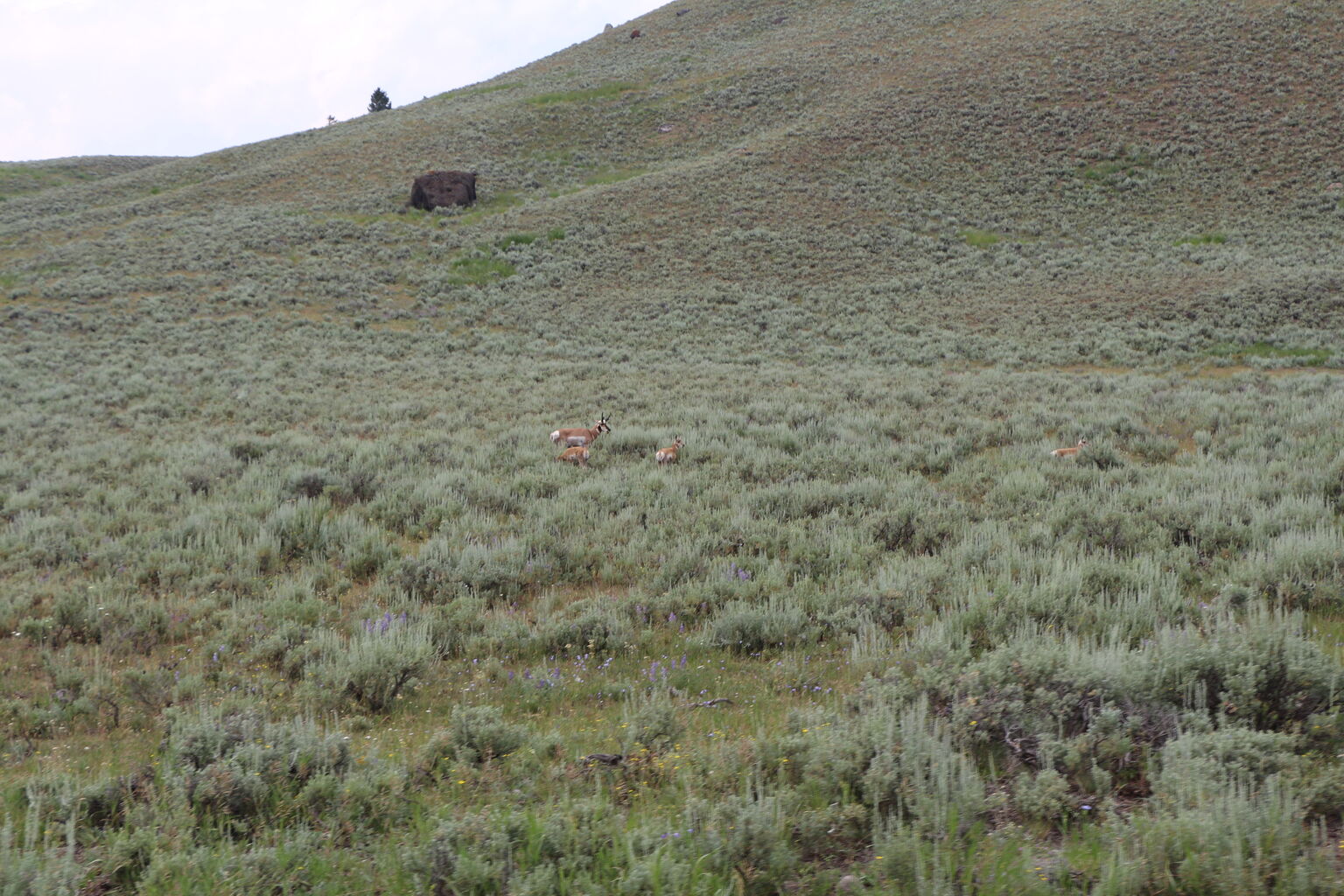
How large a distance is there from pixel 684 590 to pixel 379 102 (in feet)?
309

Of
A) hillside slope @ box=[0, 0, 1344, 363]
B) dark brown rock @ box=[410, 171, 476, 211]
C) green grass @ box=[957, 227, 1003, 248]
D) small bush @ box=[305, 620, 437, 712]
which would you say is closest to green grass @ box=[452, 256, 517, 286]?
hillside slope @ box=[0, 0, 1344, 363]

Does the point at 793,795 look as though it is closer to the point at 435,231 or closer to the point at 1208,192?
the point at 435,231

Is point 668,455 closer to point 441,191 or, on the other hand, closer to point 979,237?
point 979,237

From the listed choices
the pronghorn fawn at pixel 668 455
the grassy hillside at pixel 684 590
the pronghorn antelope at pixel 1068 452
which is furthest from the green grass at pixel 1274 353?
the pronghorn fawn at pixel 668 455

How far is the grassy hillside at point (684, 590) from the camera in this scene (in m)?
2.79

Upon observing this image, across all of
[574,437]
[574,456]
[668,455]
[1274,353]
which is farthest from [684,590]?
[1274,353]

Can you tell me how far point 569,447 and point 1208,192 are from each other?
34.5 m

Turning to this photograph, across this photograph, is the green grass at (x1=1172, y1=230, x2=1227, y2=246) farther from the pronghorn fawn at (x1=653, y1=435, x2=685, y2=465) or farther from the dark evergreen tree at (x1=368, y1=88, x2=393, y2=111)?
the dark evergreen tree at (x1=368, y1=88, x2=393, y2=111)

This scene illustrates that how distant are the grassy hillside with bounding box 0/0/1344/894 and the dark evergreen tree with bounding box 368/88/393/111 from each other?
66.1m

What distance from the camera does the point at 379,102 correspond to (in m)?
84.9

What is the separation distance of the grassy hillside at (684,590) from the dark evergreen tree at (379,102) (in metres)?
66.1

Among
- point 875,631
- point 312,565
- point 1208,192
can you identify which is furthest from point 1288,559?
point 1208,192

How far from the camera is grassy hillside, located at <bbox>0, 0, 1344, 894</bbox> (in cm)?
279

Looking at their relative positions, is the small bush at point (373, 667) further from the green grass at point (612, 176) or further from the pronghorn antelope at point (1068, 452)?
the green grass at point (612, 176)
